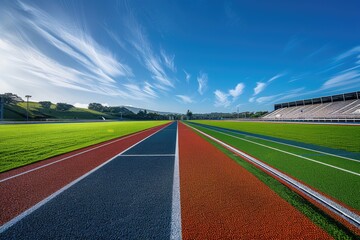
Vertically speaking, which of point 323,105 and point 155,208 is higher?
point 323,105

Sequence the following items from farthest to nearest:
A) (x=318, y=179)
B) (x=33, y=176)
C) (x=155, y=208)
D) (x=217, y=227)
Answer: (x=33, y=176), (x=318, y=179), (x=155, y=208), (x=217, y=227)

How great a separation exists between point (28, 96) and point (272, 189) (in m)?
84.1

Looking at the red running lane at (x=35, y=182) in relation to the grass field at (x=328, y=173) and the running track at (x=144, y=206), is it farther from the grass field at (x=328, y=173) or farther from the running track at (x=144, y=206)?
the grass field at (x=328, y=173)

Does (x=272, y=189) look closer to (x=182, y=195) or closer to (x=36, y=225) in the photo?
(x=182, y=195)

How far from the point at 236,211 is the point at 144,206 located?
169 centimetres

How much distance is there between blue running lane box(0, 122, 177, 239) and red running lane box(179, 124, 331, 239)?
1.42ft

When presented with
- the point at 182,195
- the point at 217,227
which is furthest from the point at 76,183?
the point at 217,227

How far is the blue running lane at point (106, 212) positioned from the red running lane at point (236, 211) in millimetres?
434

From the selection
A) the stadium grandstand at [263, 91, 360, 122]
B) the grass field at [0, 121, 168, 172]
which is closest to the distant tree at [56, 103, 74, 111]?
the grass field at [0, 121, 168, 172]

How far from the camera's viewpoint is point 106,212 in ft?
9.16

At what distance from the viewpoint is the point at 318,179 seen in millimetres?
4020

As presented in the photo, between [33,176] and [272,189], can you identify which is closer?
[272,189]

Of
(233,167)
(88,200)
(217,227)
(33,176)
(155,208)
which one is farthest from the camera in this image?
(233,167)

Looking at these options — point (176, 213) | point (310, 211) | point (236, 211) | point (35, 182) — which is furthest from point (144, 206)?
point (35, 182)
